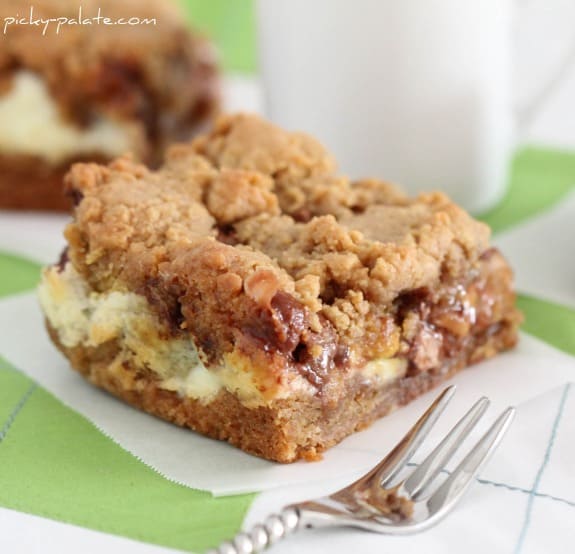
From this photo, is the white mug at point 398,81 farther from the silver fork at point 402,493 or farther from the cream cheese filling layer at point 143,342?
the silver fork at point 402,493

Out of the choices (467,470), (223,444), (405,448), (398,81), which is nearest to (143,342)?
(223,444)

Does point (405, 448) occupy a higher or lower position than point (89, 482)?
higher

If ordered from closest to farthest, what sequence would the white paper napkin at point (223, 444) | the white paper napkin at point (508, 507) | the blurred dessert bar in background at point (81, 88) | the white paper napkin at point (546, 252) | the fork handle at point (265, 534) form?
the fork handle at point (265, 534) < the white paper napkin at point (508, 507) < the white paper napkin at point (223, 444) < the white paper napkin at point (546, 252) < the blurred dessert bar in background at point (81, 88)

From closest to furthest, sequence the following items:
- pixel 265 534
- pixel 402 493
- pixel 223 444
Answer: pixel 265 534
pixel 402 493
pixel 223 444

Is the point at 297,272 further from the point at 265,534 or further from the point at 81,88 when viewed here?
the point at 81,88

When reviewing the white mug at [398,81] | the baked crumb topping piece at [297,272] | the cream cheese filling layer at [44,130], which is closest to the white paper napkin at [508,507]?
the baked crumb topping piece at [297,272]

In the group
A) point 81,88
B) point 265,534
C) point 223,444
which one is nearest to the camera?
point 265,534

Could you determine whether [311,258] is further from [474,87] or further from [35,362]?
[474,87]

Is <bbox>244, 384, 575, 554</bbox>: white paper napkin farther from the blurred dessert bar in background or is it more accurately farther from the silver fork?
the blurred dessert bar in background

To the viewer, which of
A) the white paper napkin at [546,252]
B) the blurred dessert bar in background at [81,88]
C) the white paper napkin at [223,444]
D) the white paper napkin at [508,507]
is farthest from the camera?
the blurred dessert bar in background at [81,88]
